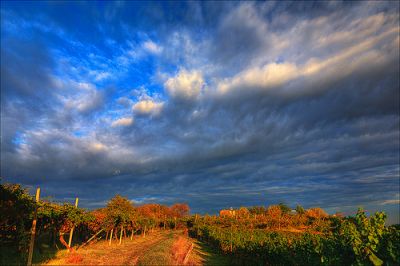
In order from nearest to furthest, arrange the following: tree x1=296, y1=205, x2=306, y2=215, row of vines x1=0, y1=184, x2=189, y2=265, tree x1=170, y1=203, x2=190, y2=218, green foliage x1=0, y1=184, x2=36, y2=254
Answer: green foliage x1=0, y1=184, x2=36, y2=254 < row of vines x1=0, y1=184, x2=189, y2=265 < tree x1=296, y1=205, x2=306, y2=215 < tree x1=170, y1=203, x2=190, y2=218

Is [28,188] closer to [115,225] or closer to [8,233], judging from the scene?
[8,233]

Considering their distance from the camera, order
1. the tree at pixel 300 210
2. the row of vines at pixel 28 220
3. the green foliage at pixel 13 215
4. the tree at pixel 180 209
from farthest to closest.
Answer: the tree at pixel 180 209 → the tree at pixel 300 210 → the row of vines at pixel 28 220 → the green foliage at pixel 13 215

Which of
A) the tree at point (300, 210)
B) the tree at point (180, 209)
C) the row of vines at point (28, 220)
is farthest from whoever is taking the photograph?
the tree at point (180, 209)

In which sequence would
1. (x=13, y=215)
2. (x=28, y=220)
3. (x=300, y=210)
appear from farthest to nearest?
(x=300, y=210)
(x=28, y=220)
(x=13, y=215)

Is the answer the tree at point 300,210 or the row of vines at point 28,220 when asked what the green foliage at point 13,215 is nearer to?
the row of vines at point 28,220

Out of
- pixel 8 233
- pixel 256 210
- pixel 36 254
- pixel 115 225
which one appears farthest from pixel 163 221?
pixel 8 233

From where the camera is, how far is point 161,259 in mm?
20750

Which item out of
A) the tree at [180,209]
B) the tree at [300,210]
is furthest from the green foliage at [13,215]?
the tree at [180,209]

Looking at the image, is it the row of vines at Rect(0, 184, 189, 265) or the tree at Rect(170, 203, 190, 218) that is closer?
the row of vines at Rect(0, 184, 189, 265)

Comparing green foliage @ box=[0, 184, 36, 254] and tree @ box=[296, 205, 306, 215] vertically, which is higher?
tree @ box=[296, 205, 306, 215]

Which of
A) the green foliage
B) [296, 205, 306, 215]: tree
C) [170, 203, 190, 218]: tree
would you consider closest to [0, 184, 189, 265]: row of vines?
the green foliage

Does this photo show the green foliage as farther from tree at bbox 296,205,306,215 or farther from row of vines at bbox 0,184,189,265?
tree at bbox 296,205,306,215

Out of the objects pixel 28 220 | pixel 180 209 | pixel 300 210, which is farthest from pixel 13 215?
pixel 180 209

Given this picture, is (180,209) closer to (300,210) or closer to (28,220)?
(300,210)
